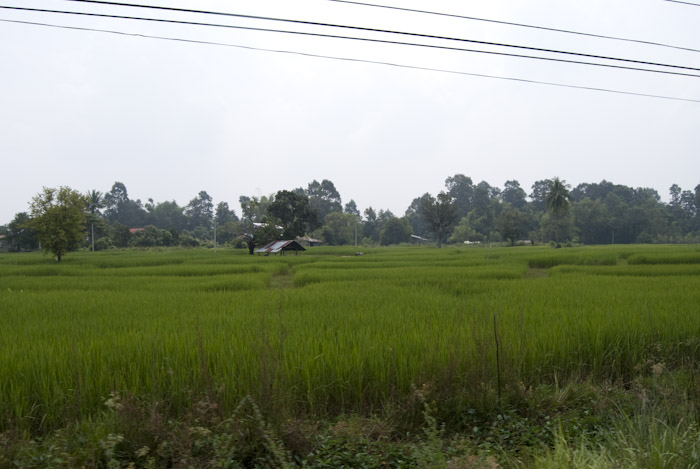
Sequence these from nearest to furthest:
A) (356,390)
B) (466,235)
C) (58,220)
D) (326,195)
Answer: (356,390) < (58,220) < (466,235) < (326,195)

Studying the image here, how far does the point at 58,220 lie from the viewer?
902 inches

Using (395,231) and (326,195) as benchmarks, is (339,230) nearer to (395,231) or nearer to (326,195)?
(395,231)

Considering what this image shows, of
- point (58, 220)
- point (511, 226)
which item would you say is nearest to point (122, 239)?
point (58, 220)

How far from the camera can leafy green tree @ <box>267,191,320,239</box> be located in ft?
131

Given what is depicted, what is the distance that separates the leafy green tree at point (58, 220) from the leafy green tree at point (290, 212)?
18.3 m

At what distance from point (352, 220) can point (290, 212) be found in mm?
26379

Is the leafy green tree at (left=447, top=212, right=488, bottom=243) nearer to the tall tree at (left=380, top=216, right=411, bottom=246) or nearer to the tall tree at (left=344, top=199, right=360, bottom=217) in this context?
the tall tree at (left=380, top=216, right=411, bottom=246)

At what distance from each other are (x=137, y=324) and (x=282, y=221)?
35.4 metres

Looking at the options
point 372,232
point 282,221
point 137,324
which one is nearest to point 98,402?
point 137,324

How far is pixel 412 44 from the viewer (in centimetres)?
585

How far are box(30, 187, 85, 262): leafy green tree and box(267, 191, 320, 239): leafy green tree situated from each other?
18281mm

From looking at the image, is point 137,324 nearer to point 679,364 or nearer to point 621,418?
point 621,418

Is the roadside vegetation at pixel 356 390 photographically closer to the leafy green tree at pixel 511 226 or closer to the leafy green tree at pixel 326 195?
the leafy green tree at pixel 511 226

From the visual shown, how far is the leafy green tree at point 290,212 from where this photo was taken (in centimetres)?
3991
